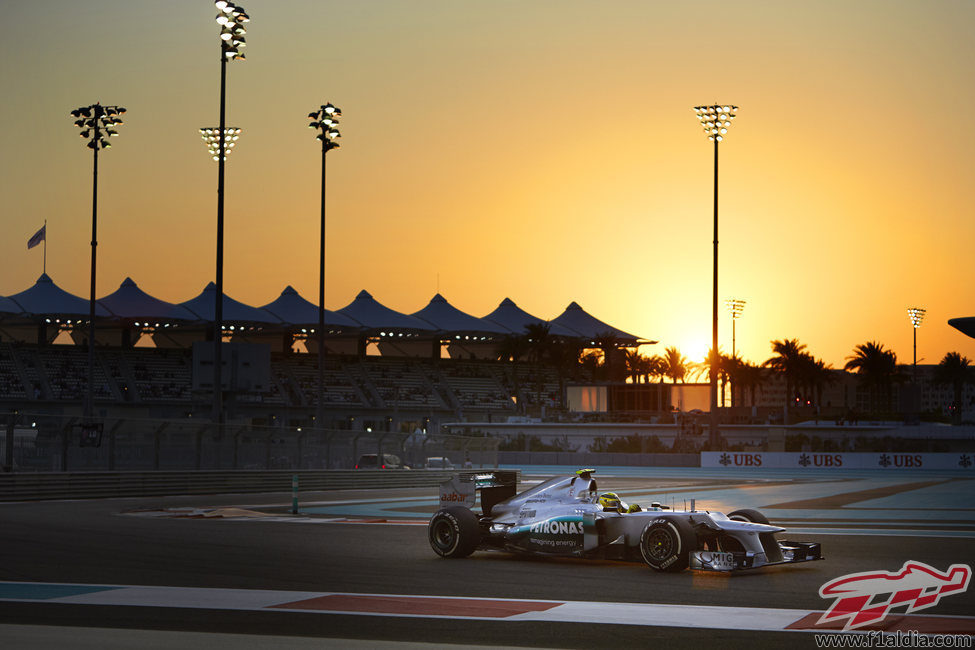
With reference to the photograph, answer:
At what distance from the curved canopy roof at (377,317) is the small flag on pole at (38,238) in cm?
3307

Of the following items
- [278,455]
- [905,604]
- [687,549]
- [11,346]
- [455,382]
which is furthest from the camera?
[455,382]

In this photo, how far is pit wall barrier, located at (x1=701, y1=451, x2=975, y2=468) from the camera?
197 ft

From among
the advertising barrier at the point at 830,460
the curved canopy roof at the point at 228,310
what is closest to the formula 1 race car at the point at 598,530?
the advertising barrier at the point at 830,460

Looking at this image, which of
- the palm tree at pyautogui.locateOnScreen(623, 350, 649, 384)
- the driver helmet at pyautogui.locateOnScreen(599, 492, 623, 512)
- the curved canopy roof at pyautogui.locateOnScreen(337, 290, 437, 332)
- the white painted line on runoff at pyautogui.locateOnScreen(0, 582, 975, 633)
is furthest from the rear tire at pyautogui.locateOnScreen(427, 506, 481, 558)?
the palm tree at pyautogui.locateOnScreen(623, 350, 649, 384)

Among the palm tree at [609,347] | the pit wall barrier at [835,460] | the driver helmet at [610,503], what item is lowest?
the pit wall barrier at [835,460]

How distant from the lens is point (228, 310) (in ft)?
301

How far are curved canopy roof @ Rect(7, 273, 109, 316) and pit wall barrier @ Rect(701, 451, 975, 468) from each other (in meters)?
49.2

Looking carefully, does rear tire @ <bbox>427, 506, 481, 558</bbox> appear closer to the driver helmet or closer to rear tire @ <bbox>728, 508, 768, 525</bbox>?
the driver helmet

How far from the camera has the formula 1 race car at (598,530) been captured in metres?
14.2

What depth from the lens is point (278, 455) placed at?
39938 millimetres

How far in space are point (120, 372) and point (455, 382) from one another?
2890cm

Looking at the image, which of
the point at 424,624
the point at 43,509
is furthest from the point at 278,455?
the point at 424,624

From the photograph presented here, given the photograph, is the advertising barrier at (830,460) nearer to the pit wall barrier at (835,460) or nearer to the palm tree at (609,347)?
the pit wall barrier at (835,460)

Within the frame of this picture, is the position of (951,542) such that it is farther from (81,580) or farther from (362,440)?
(362,440)
